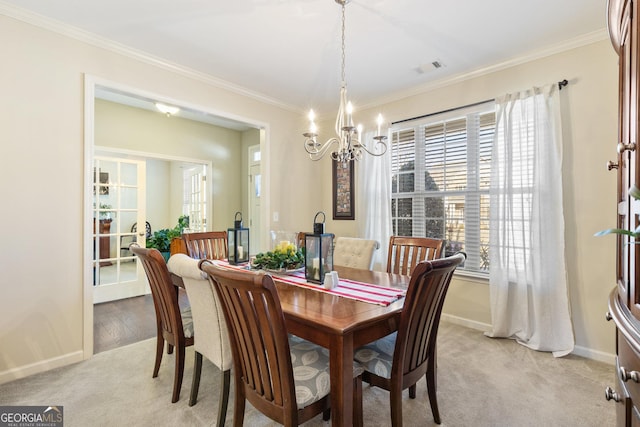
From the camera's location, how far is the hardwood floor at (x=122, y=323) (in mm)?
2917

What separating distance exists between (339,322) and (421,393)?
1.21m

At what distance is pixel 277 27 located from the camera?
2.46 meters

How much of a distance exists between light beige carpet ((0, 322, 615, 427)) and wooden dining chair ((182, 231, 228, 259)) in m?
0.89

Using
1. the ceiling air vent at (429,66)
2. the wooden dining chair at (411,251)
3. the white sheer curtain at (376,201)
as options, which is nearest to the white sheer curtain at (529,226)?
the ceiling air vent at (429,66)

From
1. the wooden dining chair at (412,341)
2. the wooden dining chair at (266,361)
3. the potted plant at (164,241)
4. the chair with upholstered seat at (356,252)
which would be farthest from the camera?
the potted plant at (164,241)

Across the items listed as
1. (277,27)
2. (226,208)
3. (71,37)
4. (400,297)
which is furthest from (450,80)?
(226,208)

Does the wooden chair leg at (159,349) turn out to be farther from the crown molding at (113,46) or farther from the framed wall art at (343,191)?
the framed wall art at (343,191)

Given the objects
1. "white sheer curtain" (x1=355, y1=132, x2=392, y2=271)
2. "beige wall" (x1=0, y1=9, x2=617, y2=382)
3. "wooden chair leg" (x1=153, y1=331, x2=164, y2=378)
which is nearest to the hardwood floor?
"beige wall" (x1=0, y1=9, x2=617, y2=382)

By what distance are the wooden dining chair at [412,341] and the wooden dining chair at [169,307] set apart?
111cm

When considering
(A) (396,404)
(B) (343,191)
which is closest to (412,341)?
(A) (396,404)

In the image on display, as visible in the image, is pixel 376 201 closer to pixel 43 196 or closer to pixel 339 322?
pixel 339 322

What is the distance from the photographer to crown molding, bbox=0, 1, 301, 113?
7.54ft

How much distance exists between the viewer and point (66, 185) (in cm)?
252

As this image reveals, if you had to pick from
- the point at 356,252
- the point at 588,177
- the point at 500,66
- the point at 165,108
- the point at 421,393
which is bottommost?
the point at 421,393
